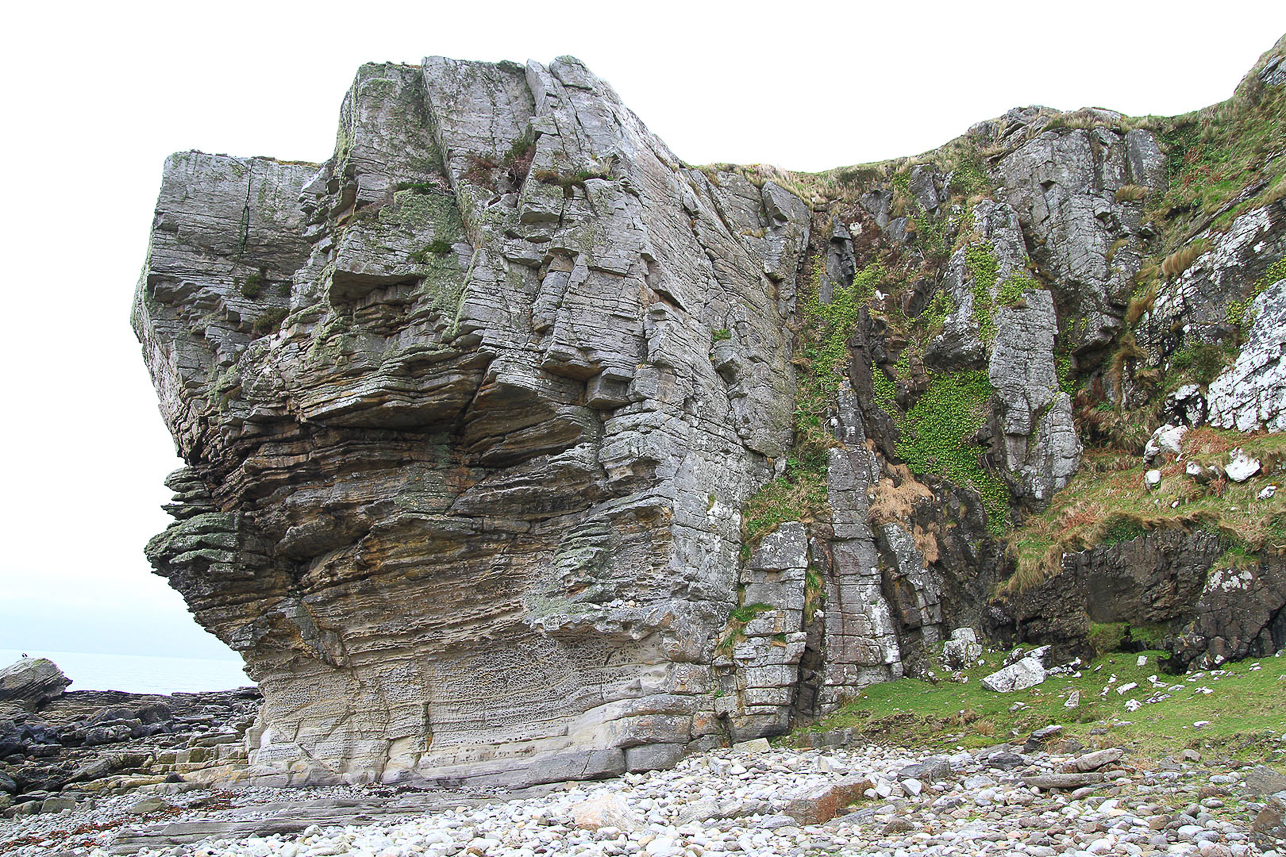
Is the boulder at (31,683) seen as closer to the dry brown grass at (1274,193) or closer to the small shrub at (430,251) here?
the small shrub at (430,251)

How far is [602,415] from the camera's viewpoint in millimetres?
18266

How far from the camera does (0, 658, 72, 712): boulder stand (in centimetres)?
3750

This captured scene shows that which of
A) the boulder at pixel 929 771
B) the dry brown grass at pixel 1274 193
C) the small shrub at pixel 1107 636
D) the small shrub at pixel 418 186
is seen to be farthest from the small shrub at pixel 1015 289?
the small shrub at pixel 418 186

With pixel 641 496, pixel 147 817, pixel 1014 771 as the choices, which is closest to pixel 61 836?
pixel 147 817

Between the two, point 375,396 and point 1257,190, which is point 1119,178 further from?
point 375,396

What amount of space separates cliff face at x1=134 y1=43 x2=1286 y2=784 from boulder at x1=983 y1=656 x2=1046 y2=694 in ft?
3.39

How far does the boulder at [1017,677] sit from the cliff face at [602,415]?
3.39 feet

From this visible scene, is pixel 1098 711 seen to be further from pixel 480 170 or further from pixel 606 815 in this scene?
pixel 480 170

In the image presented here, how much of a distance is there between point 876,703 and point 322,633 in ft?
48.4

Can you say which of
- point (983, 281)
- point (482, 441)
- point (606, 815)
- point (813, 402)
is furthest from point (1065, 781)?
point (983, 281)

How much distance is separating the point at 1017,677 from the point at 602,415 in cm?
1052

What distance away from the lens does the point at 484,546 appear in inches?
727

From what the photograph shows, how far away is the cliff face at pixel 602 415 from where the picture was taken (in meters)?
17.4

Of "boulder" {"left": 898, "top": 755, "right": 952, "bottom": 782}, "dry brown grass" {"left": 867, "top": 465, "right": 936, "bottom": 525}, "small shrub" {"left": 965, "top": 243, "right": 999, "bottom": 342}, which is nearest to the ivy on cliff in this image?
"dry brown grass" {"left": 867, "top": 465, "right": 936, "bottom": 525}
